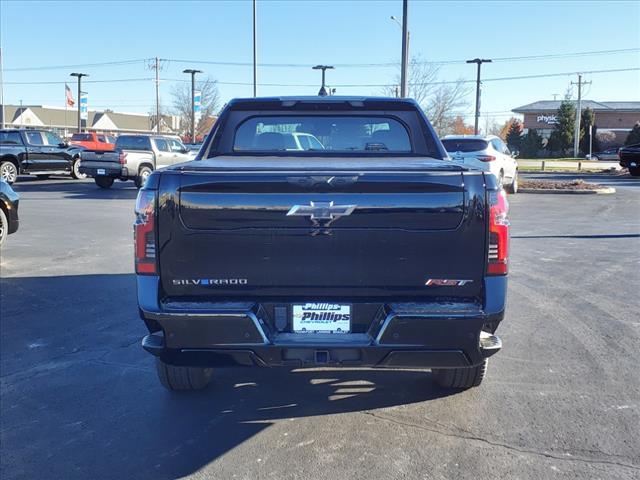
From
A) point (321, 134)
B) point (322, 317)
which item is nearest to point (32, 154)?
point (321, 134)

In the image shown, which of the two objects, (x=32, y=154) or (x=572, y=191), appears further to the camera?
(x=32, y=154)

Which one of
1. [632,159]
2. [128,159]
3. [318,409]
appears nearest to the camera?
[318,409]

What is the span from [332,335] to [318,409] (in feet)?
3.21

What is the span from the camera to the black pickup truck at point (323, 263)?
3.22 metres

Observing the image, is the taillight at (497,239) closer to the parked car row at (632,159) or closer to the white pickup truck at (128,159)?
the white pickup truck at (128,159)

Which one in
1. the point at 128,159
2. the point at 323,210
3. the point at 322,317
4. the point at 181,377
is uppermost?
the point at 128,159

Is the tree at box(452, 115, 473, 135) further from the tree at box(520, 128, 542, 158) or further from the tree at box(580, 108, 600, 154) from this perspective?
the tree at box(580, 108, 600, 154)

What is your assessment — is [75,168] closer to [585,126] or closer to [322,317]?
[322,317]

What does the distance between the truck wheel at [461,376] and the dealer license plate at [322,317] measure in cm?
123

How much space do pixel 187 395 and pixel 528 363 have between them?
2.73 metres

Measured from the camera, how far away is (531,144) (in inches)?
3041

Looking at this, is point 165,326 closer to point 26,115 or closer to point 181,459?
point 181,459

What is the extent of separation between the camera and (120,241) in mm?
10953

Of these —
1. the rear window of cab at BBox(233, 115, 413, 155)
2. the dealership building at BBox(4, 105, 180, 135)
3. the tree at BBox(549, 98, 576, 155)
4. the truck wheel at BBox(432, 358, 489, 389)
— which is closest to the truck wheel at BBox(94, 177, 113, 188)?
the rear window of cab at BBox(233, 115, 413, 155)
